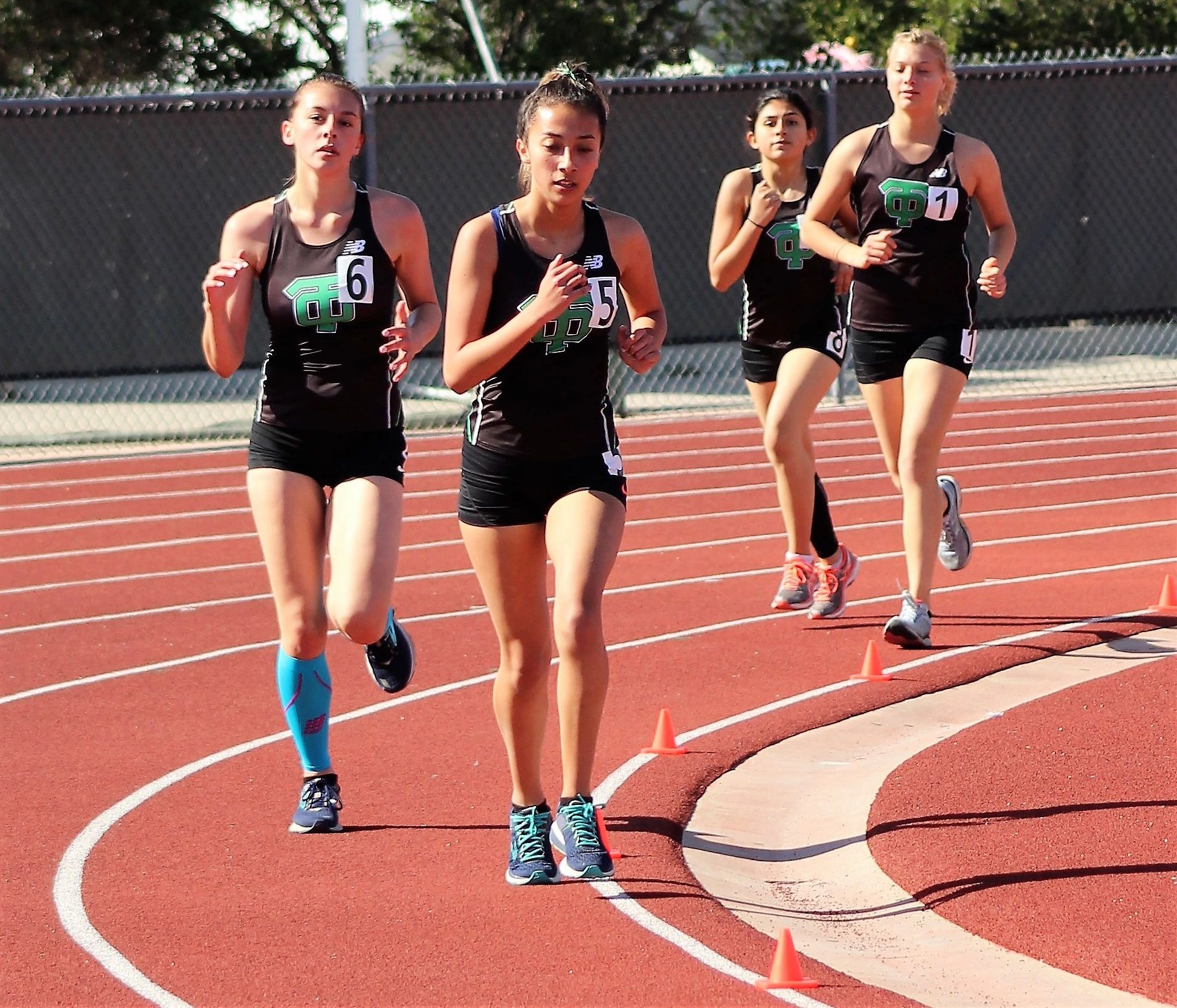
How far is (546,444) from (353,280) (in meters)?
0.95

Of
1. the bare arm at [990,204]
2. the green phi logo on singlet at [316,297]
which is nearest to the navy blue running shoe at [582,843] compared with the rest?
the green phi logo on singlet at [316,297]

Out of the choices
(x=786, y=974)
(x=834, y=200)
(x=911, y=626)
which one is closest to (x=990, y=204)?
(x=834, y=200)

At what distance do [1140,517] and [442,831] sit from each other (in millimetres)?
6762

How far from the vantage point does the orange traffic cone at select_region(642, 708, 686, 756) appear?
6145 mm

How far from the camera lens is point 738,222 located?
26.7ft

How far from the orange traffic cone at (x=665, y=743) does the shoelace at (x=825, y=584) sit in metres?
2.29

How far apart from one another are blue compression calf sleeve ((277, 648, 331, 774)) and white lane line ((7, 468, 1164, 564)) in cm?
504

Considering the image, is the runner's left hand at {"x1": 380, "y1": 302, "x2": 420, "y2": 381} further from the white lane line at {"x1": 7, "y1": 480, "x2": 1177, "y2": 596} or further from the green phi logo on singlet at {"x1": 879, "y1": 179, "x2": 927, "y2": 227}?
the white lane line at {"x1": 7, "y1": 480, "x2": 1177, "y2": 596}

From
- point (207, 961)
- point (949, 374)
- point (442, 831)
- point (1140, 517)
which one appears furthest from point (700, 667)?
point (1140, 517)

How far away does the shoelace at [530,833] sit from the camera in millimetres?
4883

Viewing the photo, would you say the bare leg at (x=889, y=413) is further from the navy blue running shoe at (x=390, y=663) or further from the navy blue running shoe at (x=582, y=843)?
the navy blue running shoe at (x=582, y=843)

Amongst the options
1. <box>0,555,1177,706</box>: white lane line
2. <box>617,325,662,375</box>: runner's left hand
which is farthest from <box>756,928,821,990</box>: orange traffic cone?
<box>0,555,1177,706</box>: white lane line

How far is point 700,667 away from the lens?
7461mm

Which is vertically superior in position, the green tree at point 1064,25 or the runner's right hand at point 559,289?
the green tree at point 1064,25
